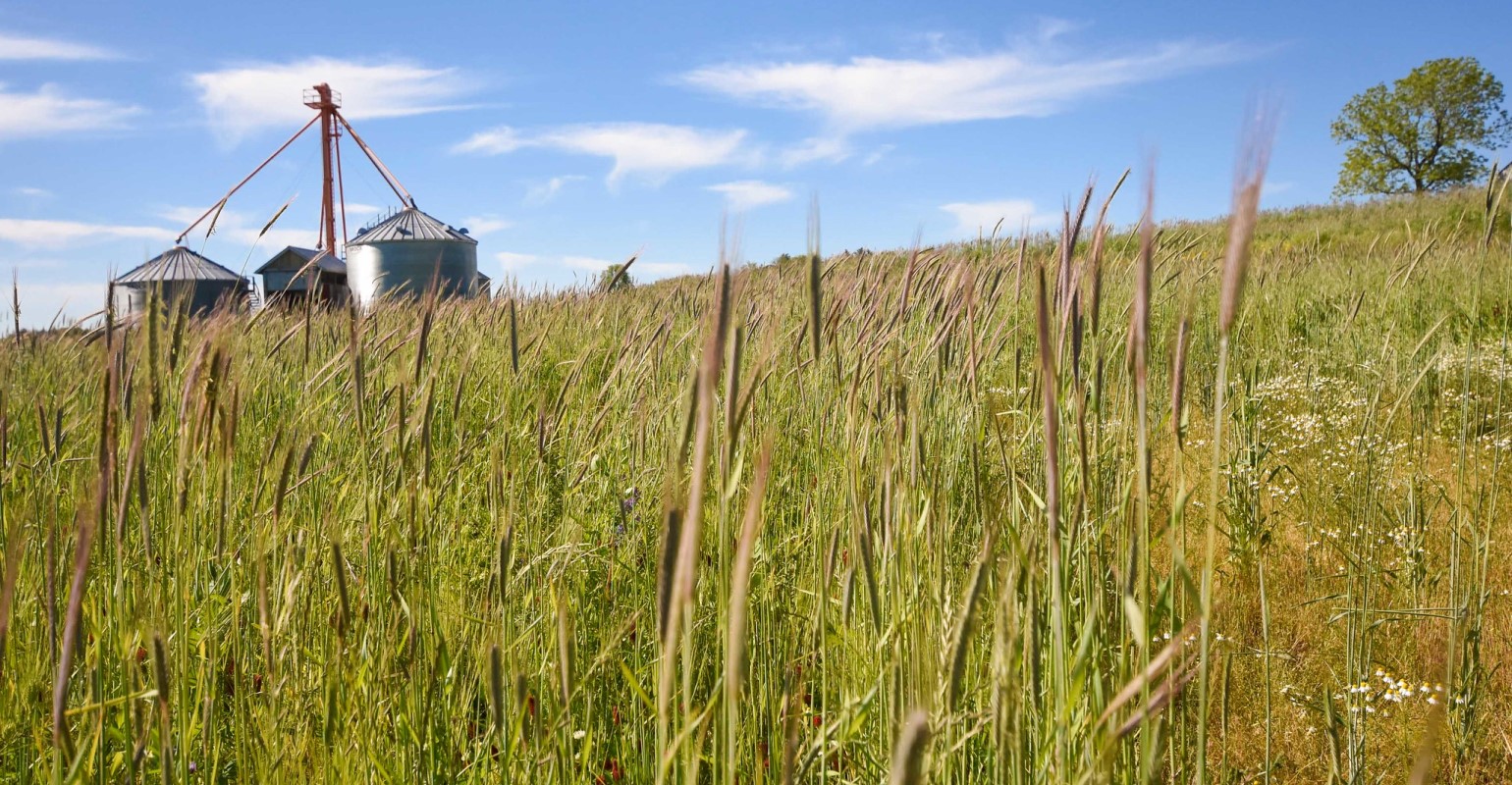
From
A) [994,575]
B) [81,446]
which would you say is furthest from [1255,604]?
[81,446]

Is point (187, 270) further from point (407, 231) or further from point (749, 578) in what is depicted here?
point (749, 578)

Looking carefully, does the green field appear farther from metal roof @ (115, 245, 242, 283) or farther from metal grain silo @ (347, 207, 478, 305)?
metal roof @ (115, 245, 242, 283)

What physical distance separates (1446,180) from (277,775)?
45322 mm

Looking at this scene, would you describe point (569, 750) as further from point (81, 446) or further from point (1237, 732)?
point (81, 446)

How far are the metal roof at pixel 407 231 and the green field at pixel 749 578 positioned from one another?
22.7 meters

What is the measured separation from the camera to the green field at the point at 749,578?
31.3 inches

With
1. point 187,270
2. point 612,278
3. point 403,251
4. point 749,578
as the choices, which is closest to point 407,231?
point 403,251

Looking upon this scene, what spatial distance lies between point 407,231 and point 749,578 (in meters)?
25.7

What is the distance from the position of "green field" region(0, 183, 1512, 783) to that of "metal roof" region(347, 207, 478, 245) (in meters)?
22.7

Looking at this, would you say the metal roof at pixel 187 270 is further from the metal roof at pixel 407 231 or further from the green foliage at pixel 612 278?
the green foliage at pixel 612 278

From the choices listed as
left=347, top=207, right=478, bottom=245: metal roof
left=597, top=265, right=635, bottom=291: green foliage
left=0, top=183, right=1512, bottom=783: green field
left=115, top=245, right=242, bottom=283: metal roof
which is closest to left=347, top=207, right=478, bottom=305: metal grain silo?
left=347, top=207, right=478, bottom=245: metal roof

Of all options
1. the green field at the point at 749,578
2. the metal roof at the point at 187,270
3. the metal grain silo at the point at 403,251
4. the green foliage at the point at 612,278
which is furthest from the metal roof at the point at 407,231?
the green field at the point at 749,578

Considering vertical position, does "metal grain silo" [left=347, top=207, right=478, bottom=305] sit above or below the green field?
above

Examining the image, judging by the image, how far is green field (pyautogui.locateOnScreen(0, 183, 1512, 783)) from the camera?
794 millimetres
